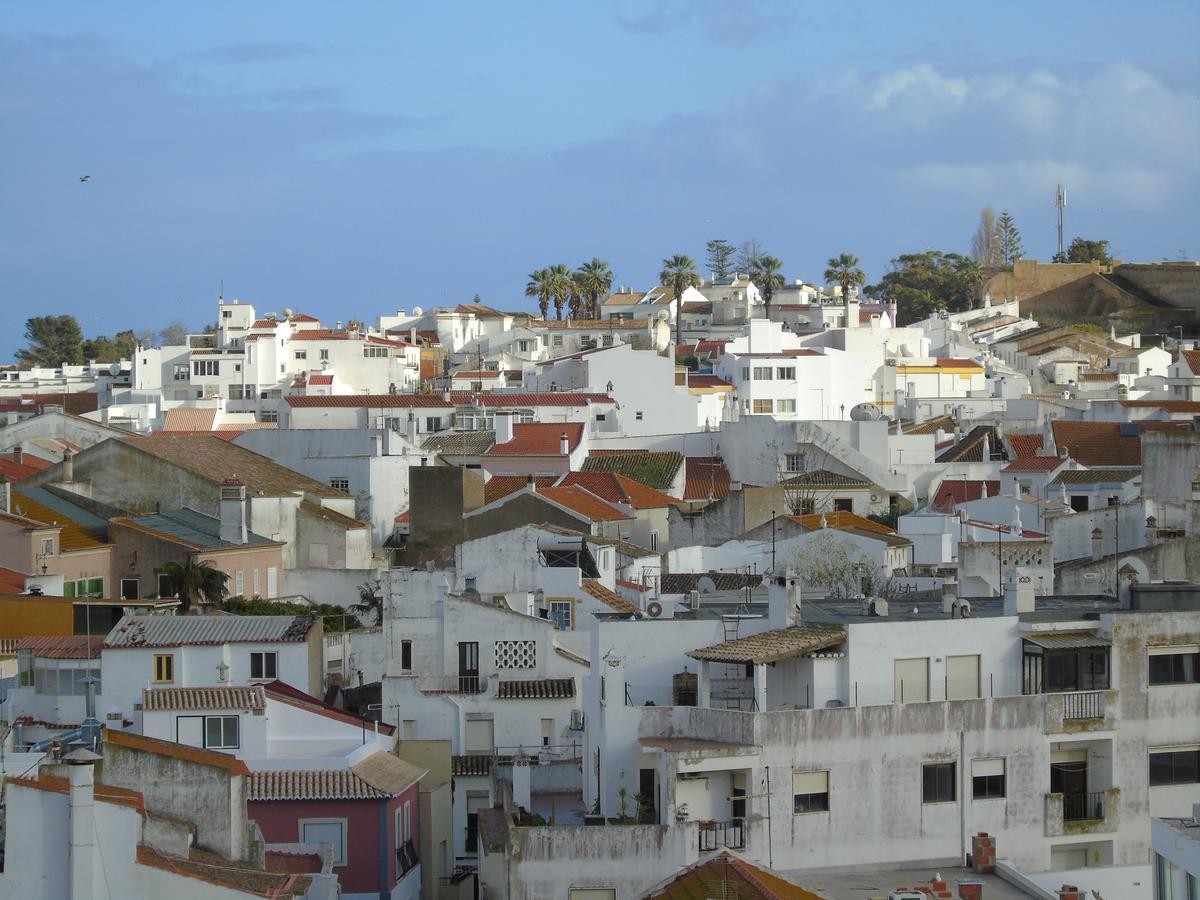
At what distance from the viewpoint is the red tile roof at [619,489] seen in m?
53.1

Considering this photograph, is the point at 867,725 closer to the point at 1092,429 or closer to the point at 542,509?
the point at 542,509

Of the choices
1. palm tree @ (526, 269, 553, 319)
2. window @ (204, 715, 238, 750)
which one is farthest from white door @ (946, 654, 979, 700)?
palm tree @ (526, 269, 553, 319)

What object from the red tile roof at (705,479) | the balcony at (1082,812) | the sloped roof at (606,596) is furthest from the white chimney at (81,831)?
the red tile roof at (705,479)

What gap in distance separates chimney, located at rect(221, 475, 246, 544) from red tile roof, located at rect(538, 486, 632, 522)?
7.58 m

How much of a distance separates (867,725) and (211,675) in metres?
9.62

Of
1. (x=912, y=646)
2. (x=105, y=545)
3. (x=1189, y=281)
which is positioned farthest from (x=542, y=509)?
(x=1189, y=281)

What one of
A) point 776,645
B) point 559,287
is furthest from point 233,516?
point 559,287

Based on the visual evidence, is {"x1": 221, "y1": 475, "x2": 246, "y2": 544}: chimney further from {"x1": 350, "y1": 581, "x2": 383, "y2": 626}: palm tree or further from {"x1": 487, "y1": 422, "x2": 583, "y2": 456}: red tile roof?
{"x1": 487, "y1": 422, "x2": 583, "y2": 456}: red tile roof

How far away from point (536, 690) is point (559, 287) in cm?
8193

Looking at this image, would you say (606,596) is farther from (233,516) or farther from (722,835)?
(233,516)

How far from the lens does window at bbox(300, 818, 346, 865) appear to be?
2344 cm

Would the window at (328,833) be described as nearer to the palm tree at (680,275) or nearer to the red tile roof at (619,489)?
the red tile roof at (619,489)

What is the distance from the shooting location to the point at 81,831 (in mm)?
17250

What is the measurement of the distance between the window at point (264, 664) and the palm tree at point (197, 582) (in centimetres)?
1017
